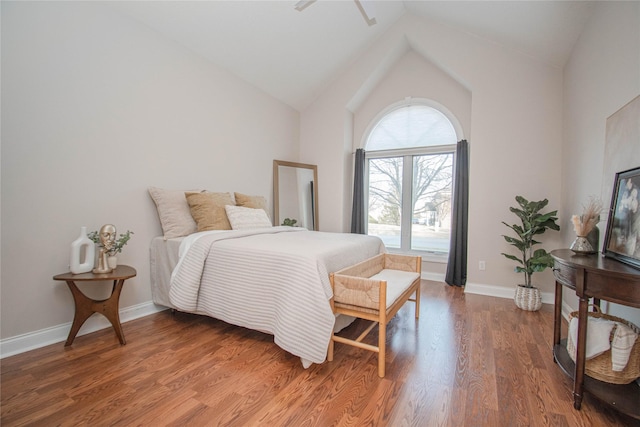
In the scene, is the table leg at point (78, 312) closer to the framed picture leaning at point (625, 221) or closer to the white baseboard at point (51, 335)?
the white baseboard at point (51, 335)

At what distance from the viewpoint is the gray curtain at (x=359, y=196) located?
4.60m

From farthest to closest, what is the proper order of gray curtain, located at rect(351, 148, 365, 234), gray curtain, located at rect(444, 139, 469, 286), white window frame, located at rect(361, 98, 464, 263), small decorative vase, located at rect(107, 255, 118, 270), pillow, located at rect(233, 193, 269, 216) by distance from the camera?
gray curtain, located at rect(351, 148, 365, 234), white window frame, located at rect(361, 98, 464, 263), gray curtain, located at rect(444, 139, 469, 286), pillow, located at rect(233, 193, 269, 216), small decorative vase, located at rect(107, 255, 118, 270)

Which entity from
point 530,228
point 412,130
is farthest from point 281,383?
point 412,130

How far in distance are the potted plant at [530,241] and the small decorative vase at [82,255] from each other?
3.89m

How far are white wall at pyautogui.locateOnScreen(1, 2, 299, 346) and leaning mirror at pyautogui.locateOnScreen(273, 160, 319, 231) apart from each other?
4.17 ft

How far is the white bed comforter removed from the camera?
5.82 feet

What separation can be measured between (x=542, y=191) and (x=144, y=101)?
14.1 feet

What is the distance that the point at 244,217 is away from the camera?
3045 millimetres

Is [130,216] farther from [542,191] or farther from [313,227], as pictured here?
[542,191]

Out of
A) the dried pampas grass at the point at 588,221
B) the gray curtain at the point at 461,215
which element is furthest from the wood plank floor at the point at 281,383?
the gray curtain at the point at 461,215

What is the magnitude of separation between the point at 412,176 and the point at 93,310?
13.4ft

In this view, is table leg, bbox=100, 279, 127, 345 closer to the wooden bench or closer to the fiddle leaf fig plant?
the wooden bench

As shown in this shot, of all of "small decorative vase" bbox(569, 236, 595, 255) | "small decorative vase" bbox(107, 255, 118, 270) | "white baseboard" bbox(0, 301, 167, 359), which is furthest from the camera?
"small decorative vase" bbox(107, 255, 118, 270)

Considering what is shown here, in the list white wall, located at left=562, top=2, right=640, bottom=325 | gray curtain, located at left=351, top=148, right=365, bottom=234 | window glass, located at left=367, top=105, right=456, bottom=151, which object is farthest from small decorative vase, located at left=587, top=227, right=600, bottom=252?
gray curtain, located at left=351, top=148, right=365, bottom=234
